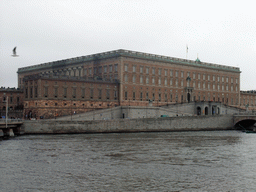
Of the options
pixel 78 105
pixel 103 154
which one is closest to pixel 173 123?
pixel 78 105

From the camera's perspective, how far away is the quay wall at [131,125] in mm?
74750

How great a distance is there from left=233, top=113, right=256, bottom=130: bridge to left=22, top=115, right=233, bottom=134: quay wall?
1.44 meters

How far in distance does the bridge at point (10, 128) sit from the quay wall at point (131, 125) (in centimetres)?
91

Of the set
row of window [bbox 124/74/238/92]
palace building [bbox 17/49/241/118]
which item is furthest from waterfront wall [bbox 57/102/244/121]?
row of window [bbox 124/74/238/92]


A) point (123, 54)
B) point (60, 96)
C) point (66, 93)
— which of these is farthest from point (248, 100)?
point (60, 96)

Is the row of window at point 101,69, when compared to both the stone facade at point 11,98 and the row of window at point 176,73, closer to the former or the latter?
the row of window at point 176,73

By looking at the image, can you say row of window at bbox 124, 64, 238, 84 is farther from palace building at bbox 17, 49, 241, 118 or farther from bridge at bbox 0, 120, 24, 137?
bridge at bbox 0, 120, 24, 137

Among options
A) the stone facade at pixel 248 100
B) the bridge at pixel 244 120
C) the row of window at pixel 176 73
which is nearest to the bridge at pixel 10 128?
the row of window at pixel 176 73

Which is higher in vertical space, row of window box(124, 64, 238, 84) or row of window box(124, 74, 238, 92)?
row of window box(124, 64, 238, 84)

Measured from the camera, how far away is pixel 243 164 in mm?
41094

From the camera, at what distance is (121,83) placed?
10725 cm

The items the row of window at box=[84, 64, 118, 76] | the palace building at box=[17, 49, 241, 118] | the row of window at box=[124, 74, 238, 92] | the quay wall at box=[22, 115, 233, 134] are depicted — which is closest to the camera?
the quay wall at box=[22, 115, 233, 134]

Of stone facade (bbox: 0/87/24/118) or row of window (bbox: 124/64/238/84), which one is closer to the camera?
row of window (bbox: 124/64/238/84)

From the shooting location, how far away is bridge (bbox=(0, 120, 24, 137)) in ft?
225
